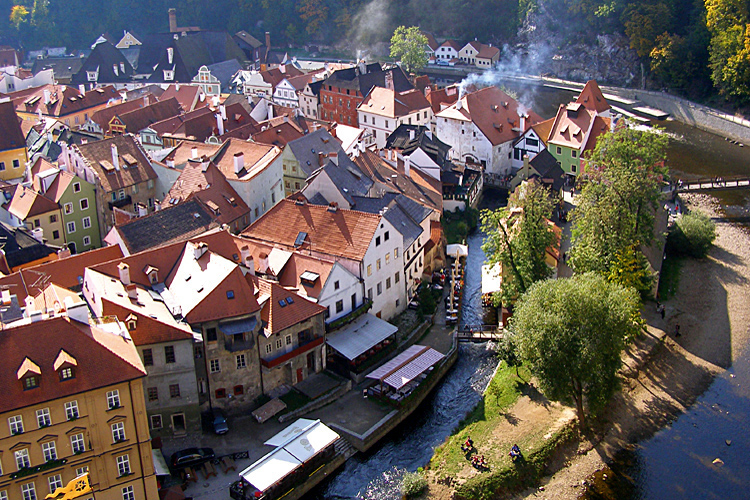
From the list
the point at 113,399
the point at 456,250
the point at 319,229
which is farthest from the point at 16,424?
the point at 456,250

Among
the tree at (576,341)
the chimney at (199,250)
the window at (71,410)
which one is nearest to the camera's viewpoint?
the window at (71,410)

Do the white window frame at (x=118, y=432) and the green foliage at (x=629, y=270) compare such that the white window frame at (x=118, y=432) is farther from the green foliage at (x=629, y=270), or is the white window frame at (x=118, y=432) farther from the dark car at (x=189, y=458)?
the green foliage at (x=629, y=270)

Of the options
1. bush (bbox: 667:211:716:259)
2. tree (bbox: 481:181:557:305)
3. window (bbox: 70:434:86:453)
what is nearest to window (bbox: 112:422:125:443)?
window (bbox: 70:434:86:453)

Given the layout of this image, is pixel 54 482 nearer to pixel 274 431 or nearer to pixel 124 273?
pixel 274 431

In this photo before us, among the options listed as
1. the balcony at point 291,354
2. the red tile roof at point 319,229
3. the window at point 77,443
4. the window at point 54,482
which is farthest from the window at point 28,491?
the red tile roof at point 319,229

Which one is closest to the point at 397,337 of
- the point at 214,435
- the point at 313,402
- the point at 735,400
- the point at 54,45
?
the point at 313,402

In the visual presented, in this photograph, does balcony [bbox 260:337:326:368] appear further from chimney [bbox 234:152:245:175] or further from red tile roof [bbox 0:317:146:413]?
chimney [bbox 234:152:245:175]
